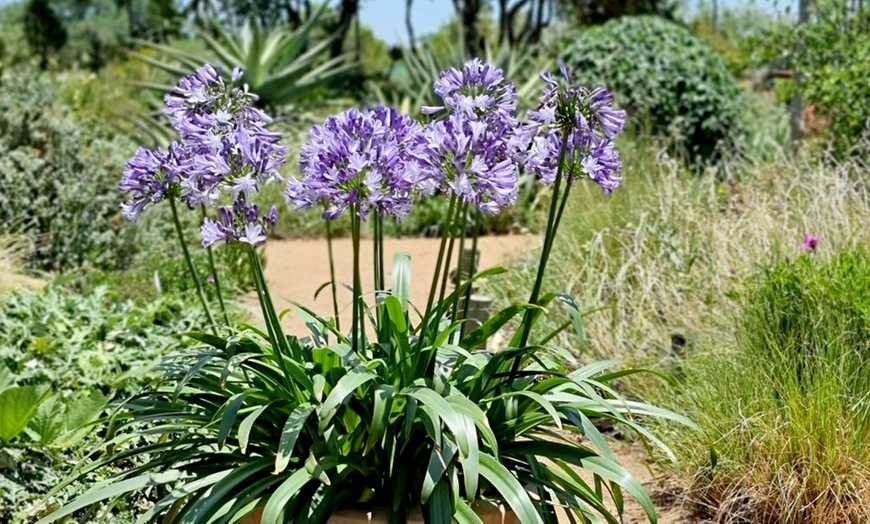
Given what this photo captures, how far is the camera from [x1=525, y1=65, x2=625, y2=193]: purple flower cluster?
274 centimetres

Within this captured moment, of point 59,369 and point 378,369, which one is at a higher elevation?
point 378,369

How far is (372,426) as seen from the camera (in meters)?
2.60

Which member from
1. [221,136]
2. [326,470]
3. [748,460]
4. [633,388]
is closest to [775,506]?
[748,460]

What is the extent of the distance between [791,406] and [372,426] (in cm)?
185

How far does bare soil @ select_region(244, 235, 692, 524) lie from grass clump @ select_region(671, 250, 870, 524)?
247mm

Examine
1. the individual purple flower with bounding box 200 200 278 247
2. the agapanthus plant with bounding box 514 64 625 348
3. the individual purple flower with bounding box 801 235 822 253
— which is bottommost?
the individual purple flower with bounding box 801 235 822 253

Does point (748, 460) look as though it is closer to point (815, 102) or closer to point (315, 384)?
point (315, 384)

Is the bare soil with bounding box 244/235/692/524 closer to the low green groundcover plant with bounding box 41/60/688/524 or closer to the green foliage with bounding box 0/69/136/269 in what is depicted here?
the low green groundcover plant with bounding box 41/60/688/524

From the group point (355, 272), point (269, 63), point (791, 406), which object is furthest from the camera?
point (269, 63)

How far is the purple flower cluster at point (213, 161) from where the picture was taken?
2668 mm

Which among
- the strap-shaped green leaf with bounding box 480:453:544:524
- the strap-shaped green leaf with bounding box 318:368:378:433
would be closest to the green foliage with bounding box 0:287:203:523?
the strap-shaped green leaf with bounding box 318:368:378:433

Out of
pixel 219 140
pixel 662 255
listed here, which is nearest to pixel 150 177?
pixel 219 140

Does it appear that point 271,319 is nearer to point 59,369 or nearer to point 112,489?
point 112,489

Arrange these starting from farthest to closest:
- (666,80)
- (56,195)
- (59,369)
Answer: (666,80) < (56,195) < (59,369)
